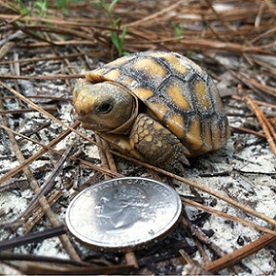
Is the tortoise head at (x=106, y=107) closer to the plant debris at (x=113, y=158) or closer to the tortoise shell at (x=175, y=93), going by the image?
the tortoise shell at (x=175, y=93)

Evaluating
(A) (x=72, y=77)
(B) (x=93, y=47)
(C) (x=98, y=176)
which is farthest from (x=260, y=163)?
(B) (x=93, y=47)

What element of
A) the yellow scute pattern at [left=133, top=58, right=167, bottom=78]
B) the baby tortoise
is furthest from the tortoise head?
the yellow scute pattern at [left=133, top=58, right=167, bottom=78]

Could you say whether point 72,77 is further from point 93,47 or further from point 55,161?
point 55,161

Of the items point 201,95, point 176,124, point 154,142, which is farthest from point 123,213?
point 201,95

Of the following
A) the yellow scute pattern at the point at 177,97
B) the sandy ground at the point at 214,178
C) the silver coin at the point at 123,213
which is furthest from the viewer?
the yellow scute pattern at the point at 177,97

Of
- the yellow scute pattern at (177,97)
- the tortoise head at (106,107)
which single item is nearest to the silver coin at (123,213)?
the tortoise head at (106,107)

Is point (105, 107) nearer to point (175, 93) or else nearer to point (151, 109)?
point (151, 109)

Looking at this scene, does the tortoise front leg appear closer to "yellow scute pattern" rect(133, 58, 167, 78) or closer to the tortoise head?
the tortoise head
